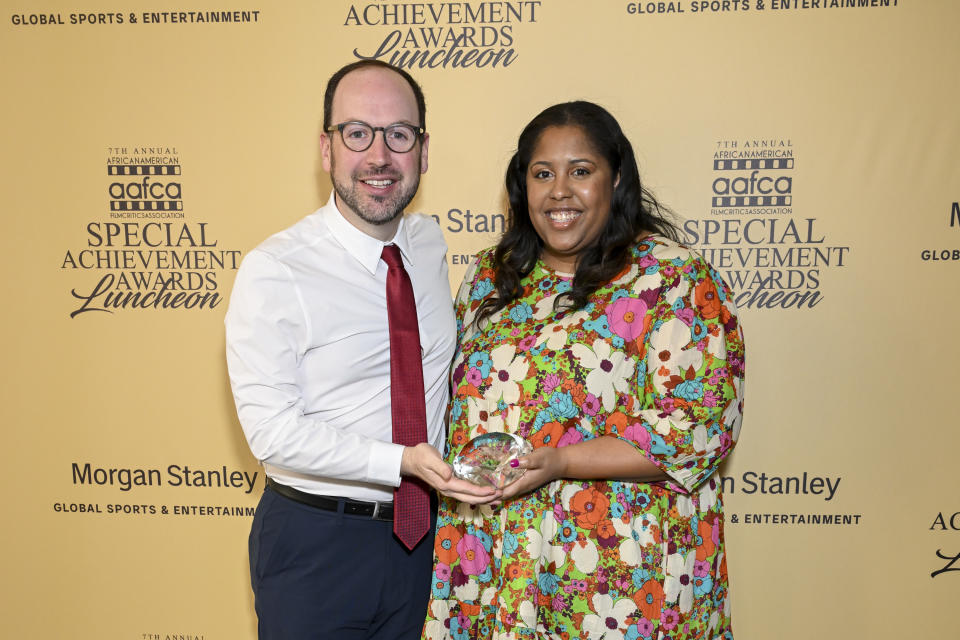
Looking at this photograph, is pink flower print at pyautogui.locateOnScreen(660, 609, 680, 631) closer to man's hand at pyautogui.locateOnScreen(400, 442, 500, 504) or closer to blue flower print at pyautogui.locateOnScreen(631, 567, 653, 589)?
blue flower print at pyautogui.locateOnScreen(631, 567, 653, 589)

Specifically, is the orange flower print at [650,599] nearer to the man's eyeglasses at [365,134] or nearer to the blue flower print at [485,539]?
the blue flower print at [485,539]

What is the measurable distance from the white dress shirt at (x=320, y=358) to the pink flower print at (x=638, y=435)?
A: 0.50 m

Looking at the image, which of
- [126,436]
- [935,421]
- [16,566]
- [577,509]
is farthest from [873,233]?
[16,566]

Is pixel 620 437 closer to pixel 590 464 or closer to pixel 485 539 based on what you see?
pixel 590 464

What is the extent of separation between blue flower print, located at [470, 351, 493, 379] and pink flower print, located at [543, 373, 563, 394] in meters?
0.15

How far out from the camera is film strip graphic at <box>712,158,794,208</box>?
2320mm

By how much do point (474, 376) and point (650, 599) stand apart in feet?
2.08

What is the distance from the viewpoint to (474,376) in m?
1.71

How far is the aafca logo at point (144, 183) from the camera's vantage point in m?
2.48

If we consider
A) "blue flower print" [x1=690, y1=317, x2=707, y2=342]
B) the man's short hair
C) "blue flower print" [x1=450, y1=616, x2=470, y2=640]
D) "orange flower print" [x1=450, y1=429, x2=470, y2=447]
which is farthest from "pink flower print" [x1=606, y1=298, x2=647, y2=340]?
"blue flower print" [x1=450, y1=616, x2=470, y2=640]

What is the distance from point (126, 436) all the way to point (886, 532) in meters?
2.71

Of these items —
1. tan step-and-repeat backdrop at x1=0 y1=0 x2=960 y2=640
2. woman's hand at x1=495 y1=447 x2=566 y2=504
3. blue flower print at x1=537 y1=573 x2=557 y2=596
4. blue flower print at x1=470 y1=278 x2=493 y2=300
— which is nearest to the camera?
woman's hand at x1=495 y1=447 x2=566 y2=504

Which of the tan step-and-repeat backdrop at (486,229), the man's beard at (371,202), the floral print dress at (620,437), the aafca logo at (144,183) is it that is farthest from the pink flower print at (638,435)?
the aafca logo at (144,183)

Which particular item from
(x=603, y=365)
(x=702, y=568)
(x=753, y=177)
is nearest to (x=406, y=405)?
(x=603, y=365)
